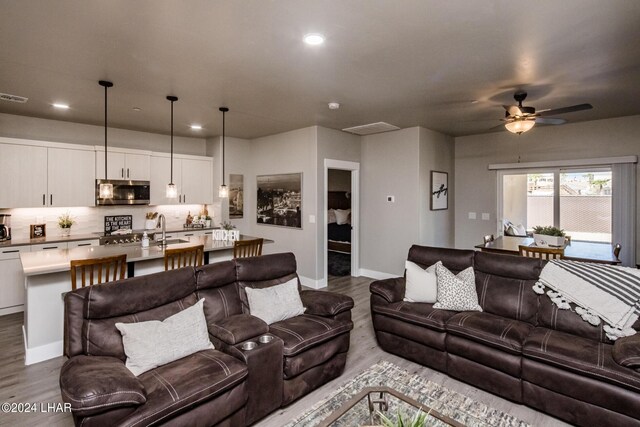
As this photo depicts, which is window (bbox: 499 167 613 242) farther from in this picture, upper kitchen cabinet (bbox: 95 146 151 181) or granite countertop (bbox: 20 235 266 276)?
upper kitchen cabinet (bbox: 95 146 151 181)

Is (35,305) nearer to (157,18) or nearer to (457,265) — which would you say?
(157,18)

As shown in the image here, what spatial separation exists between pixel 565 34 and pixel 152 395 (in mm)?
3700

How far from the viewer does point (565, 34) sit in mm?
2549

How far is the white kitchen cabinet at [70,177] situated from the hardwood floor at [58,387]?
1.93 metres

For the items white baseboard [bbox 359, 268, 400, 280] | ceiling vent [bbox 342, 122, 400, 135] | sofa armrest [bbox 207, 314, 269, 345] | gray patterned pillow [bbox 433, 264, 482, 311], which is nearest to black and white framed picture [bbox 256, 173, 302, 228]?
ceiling vent [bbox 342, 122, 400, 135]

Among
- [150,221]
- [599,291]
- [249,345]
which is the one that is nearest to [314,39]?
[249,345]

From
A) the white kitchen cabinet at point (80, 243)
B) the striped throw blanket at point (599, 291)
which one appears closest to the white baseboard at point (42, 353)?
the white kitchen cabinet at point (80, 243)

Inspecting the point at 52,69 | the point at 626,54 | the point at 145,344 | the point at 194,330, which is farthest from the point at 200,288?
the point at 626,54

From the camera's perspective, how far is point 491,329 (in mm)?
2791

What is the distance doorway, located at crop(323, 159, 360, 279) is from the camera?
618cm

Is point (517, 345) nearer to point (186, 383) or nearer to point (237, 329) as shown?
point (237, 329)

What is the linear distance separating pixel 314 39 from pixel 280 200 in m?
3.95

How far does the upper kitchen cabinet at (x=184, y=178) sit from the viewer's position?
6.13 m

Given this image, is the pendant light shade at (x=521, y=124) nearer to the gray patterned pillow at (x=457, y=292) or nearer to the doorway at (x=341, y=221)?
the gray patterned pillow at (x=457, y=292)
